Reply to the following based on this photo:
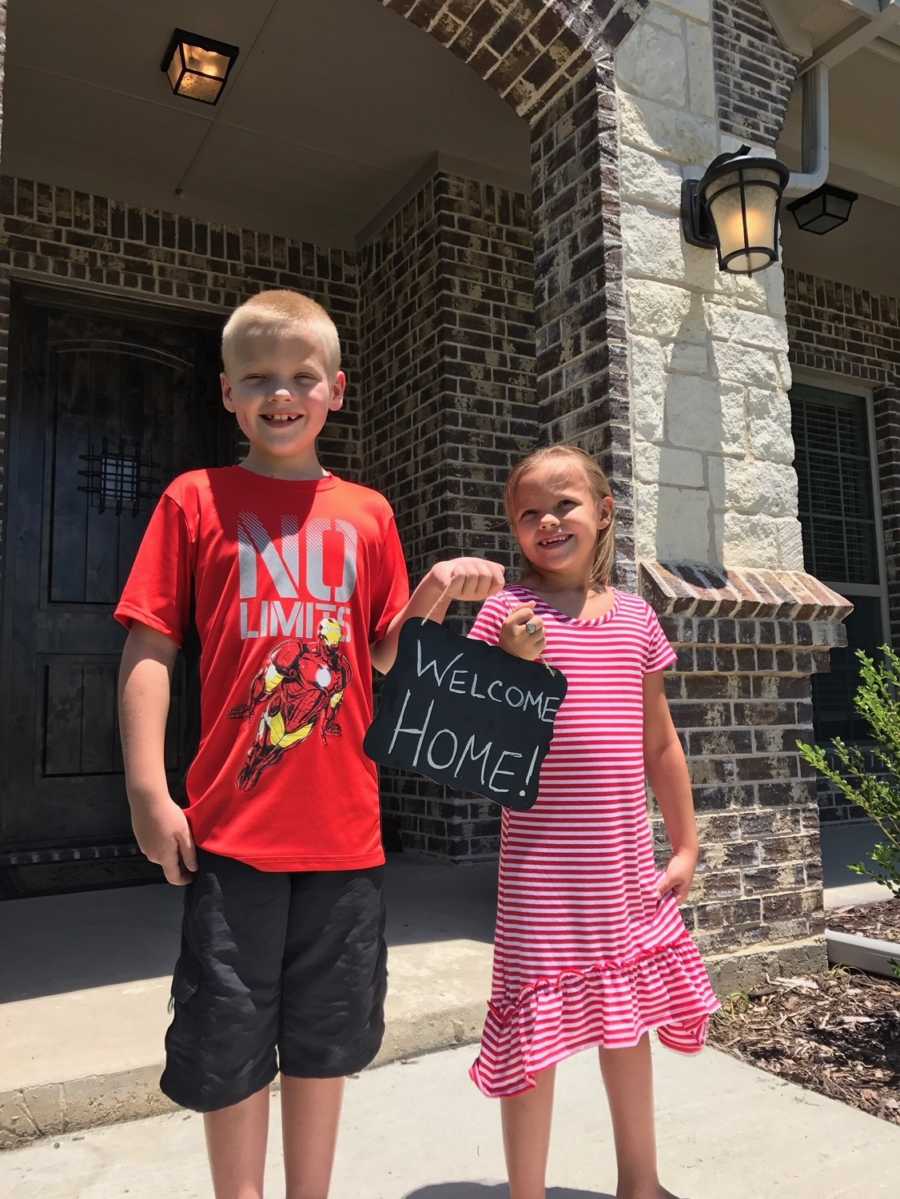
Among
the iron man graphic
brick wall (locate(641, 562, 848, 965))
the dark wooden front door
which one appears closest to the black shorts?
the iron man graphic

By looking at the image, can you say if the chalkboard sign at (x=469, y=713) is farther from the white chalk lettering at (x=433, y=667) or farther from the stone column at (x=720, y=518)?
the stone column at (x=720, y=518)

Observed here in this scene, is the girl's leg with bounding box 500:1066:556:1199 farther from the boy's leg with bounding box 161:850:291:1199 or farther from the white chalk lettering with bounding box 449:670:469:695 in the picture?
the white chalk lettering with bounding box 449:670:469:695

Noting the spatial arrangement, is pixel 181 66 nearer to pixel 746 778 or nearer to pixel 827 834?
pixel 746 778

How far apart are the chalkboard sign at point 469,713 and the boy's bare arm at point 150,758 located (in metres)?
0.34

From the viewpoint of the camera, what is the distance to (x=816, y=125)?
420 cm

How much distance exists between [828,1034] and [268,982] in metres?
2.14

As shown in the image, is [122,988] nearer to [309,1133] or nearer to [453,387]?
[309,1133]

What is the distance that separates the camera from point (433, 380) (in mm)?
5355

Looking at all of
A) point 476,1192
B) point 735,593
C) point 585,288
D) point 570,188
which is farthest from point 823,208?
point 476,1192

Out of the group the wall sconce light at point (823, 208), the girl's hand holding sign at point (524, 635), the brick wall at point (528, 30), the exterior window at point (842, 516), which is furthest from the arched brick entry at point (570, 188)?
the exterior window at point (842, 516)

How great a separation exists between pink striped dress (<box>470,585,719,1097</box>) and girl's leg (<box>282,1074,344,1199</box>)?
0.95ft

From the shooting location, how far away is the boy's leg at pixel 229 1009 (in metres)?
1.43

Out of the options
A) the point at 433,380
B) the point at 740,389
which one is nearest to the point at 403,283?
the point at 433,380

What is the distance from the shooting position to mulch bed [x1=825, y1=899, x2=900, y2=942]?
151 inches
